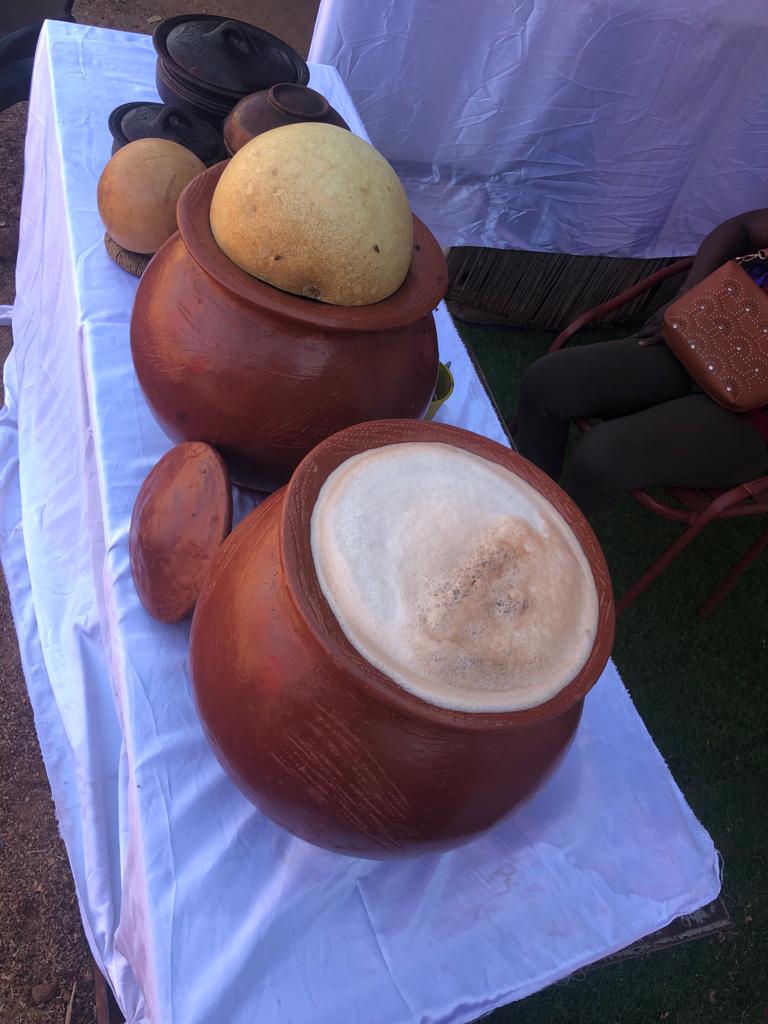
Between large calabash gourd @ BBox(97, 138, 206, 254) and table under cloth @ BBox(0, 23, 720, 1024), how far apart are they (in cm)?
14

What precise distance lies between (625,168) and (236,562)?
6.36 feet

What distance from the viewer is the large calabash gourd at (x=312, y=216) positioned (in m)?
0.85

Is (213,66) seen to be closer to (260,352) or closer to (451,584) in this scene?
(260,352)

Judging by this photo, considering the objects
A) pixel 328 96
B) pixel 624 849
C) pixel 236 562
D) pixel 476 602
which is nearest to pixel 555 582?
pixel 476 602

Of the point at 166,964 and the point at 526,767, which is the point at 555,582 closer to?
the point at 526,767

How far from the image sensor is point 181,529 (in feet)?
3.07

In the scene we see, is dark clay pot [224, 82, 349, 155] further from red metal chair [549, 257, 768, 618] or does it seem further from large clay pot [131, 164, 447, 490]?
red metal chair [549, 257, 768, 618]

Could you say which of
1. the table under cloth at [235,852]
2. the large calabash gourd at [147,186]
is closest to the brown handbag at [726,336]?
the table under cloth at [235,852]

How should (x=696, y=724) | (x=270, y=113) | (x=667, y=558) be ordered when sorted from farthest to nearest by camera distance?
(x=696, y=724) < (x=667, y=558) < (x=270, y=113)

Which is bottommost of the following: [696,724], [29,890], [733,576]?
[29,890]

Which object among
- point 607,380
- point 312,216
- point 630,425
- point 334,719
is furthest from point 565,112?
point 334,719

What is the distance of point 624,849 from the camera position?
99cm

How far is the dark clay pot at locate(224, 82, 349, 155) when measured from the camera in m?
1.17

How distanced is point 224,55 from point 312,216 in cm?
70
